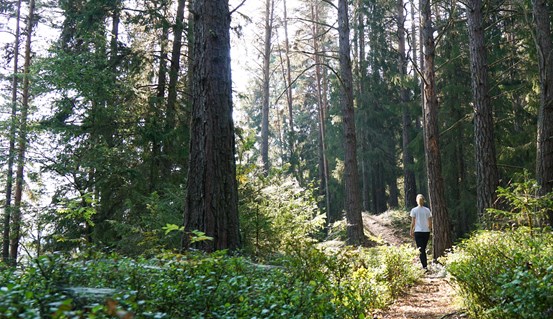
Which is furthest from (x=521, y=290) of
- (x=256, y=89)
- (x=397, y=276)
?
(x=256, y=89)

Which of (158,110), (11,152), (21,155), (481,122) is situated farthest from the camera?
(158,110)

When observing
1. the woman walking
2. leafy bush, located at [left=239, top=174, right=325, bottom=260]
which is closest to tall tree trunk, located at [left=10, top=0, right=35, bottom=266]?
leafy bush, located at [left=239, top=174, right=325, bottom=260]

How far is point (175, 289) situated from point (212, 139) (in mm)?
3605

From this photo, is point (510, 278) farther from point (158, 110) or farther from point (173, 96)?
point (173, 96)

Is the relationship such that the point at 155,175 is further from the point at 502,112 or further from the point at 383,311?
the point at 502,112

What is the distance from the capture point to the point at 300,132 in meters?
42.3

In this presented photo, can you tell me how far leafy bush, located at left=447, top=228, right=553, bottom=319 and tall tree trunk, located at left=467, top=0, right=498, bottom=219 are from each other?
413cm

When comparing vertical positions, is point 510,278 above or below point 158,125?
below

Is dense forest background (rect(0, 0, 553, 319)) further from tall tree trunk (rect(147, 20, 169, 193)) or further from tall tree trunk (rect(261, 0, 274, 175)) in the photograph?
tall tree trunk (rect(261, 0, 274, 175))

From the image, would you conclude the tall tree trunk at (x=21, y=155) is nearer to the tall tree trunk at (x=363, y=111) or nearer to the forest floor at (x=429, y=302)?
the forest floor at (x=429, y=302)

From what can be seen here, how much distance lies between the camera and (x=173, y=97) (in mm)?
14547

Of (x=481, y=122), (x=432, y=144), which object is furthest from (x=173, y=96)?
(x=481, y=122)

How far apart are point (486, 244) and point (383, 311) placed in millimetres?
1577

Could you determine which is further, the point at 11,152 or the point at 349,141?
the point at 349,141
